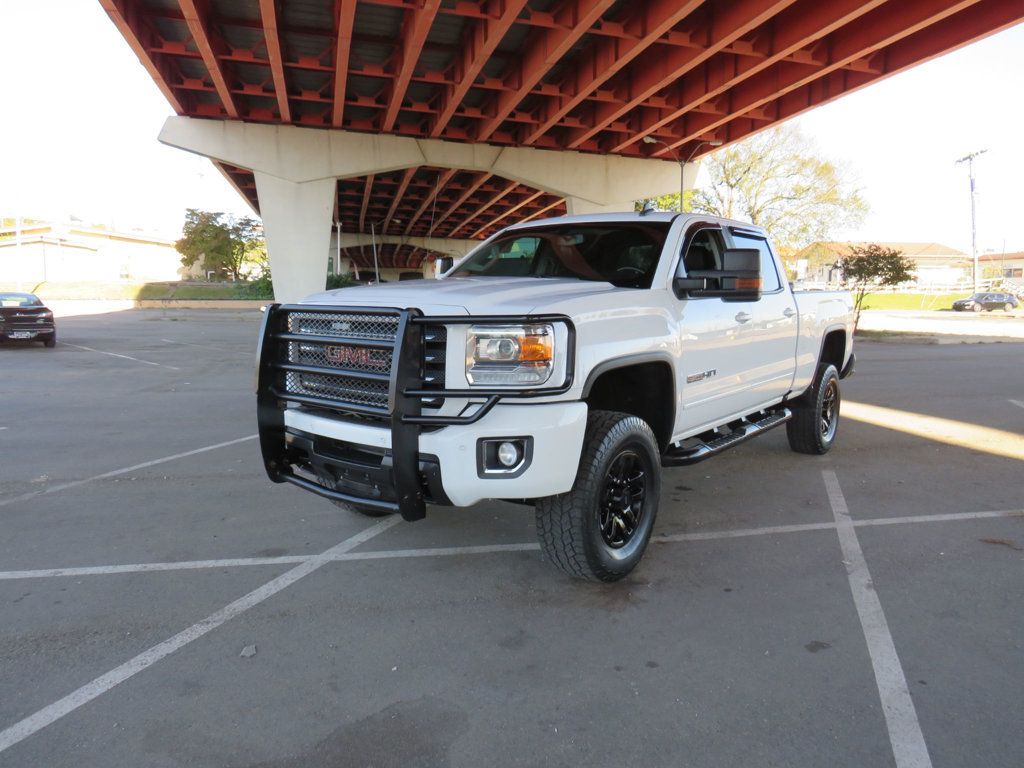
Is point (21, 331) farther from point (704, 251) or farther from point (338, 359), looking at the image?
point (704, 251)

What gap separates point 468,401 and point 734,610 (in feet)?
5.76

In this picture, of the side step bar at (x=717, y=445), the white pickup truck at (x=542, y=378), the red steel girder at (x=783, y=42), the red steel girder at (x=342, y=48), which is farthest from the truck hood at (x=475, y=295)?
the red steel girder at (x=783, y=42)

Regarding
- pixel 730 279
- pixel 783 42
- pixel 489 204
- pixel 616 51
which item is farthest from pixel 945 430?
pixel 489 204

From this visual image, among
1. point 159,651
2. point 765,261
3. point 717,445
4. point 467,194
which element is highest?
point 467,194

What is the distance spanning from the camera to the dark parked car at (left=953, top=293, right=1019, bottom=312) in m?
44.7

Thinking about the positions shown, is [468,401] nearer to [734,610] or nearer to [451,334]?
[451,334]

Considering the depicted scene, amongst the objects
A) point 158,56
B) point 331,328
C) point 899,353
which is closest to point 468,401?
point 331,328

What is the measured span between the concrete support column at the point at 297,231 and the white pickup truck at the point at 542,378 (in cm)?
1840

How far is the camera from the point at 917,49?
14.6m

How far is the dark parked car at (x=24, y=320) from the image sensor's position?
17.4 m

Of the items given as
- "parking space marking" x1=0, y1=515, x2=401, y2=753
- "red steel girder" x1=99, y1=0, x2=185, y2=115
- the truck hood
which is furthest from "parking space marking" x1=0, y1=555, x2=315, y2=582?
"red steel girder" x1=99, y1=0, x2=185, y2=115

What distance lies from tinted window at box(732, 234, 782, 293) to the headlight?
9.50 feet

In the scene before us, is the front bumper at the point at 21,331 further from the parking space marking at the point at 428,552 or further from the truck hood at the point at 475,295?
the truck hood at the point at 475,295

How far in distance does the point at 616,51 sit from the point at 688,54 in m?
1.50
